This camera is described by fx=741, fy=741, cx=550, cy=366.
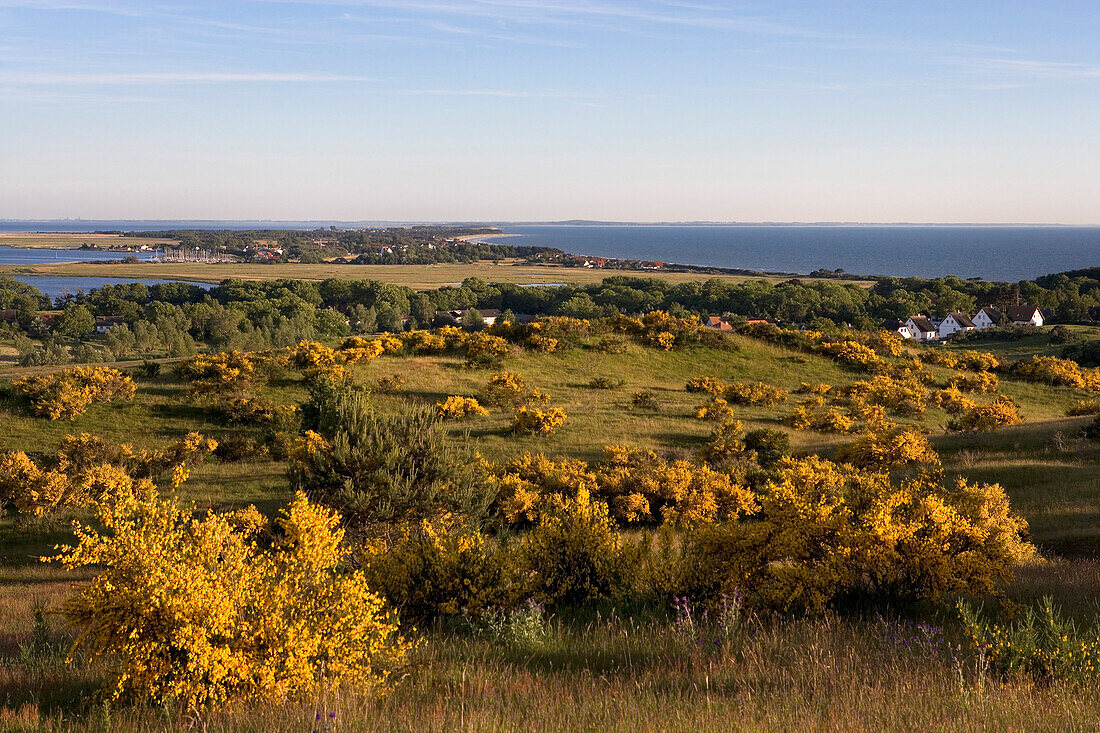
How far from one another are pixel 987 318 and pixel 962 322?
3.41m

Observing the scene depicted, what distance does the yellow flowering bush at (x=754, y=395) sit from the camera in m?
30.9

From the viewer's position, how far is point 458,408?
87.8ft

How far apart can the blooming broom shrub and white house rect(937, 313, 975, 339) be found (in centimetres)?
9537

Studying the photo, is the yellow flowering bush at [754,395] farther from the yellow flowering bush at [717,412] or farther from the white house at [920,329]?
the white house at [920,329]

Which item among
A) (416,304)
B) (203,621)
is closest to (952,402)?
(203,621)

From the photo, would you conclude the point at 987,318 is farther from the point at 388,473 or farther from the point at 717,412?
the point at 388,473

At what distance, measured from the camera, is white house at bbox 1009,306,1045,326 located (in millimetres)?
85938

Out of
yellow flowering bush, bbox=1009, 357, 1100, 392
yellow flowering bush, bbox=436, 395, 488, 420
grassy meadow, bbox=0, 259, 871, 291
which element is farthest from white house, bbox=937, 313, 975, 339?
yellow flowering bush, bbox=436, 395, 488, 420

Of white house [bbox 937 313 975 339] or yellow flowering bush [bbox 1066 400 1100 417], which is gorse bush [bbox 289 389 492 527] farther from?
white house [bbox 937 313 975 339]

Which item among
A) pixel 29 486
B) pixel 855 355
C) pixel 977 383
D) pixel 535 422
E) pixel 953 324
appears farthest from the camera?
pixel 953 324

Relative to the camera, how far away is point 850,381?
35.9 metres

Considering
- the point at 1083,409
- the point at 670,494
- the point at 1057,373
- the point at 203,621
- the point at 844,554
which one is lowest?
the point at 670,494

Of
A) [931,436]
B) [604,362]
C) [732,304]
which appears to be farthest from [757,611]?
[732,304]

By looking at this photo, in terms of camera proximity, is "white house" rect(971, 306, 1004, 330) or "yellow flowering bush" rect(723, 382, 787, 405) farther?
"white house" rect(971, 306, 1004, 330)
